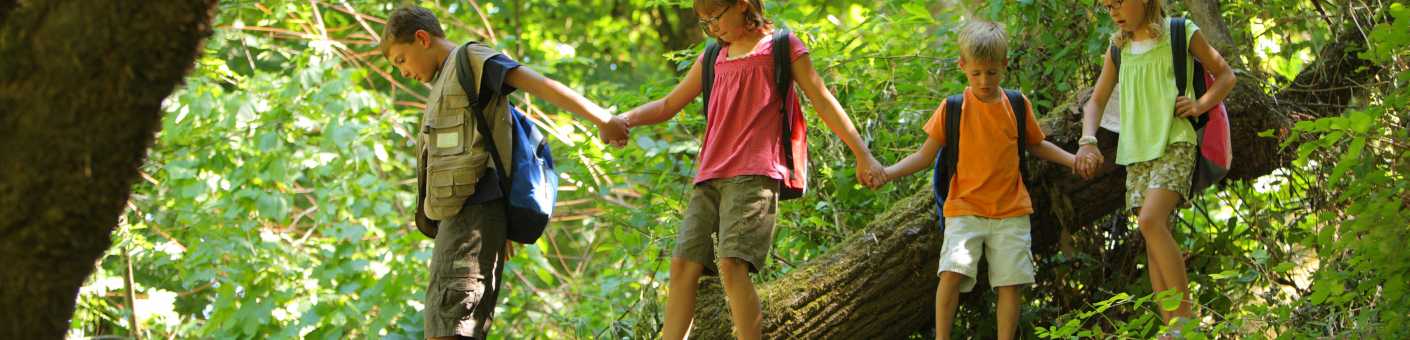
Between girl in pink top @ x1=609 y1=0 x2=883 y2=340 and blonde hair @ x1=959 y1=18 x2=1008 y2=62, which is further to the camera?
blonde hair @ x1=959 y1=18 x2=1008 y2=62

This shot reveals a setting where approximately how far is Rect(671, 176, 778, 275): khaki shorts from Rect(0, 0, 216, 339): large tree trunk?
7.22ft

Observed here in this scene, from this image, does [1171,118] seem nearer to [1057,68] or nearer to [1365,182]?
[1365,182]

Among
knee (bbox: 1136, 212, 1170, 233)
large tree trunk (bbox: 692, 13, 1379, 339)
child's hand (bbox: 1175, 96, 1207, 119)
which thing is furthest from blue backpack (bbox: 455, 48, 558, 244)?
child's hand (bbox: 1175, 96, 1207, 119)

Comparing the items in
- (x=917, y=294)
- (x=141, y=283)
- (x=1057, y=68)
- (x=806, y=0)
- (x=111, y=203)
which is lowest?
(x=141, y=283)

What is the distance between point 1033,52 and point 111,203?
15.0 ft

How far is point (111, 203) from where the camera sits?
2285 mm

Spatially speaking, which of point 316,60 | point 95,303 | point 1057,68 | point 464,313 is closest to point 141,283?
point 95,303

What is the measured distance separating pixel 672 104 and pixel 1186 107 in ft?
5.77

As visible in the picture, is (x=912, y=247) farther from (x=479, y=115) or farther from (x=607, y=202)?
(x=607, y=202)

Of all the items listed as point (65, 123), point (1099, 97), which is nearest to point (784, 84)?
point (1099, 97)

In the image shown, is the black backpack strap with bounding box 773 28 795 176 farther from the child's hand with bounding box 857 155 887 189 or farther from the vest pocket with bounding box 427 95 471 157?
the vest pocket with bounding box 427 95 471 157

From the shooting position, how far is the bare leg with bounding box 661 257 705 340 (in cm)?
438

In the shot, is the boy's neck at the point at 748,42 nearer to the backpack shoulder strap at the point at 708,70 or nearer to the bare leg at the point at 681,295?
the backpack shoulder strap at the point at 708,70

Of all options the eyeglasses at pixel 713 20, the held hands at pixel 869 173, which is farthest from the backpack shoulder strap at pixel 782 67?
the held hands at pixel 869 173
